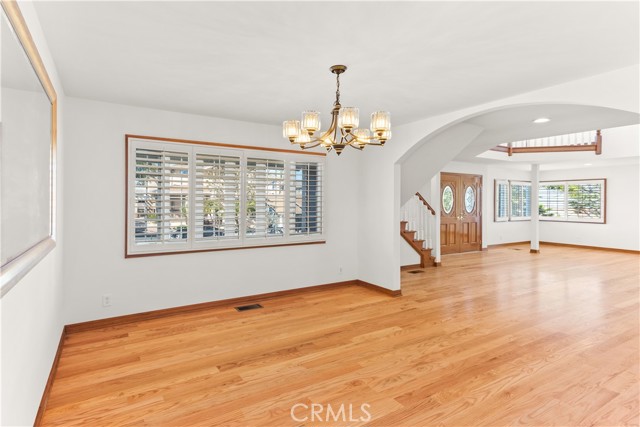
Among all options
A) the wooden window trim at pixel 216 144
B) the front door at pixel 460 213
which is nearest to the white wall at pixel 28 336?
the wooden window trim at pixel 216 144

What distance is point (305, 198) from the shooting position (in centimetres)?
531

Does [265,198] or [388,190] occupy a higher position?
[388,190]

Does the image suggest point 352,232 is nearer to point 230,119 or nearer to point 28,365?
point 230,119

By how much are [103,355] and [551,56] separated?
Answer: 453 centimetres

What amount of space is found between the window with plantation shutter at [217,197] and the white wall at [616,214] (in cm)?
906

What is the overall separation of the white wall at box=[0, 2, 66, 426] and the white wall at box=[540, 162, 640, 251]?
1199cm

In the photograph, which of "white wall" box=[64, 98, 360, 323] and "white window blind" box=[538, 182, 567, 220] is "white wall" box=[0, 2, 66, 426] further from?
"white window blind" box=[538, 182, 567, 220]

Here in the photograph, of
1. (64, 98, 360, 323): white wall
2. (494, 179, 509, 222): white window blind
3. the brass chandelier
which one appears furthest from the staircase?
the brass chandelier

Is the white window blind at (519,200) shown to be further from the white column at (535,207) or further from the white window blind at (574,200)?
the white column at (535,207)

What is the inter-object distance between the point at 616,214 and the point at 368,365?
10251mm

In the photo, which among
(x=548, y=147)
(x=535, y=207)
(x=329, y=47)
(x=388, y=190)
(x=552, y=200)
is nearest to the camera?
(x=329, y=47)

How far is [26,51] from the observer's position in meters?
1.61

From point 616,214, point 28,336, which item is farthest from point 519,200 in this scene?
point 28,336

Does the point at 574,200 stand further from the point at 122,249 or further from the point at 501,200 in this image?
the point at 122,249
